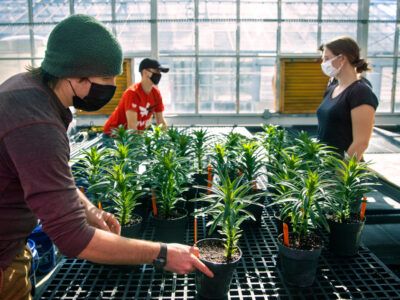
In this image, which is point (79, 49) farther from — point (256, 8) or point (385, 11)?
point (385, 11)

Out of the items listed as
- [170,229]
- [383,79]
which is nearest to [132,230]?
[170,229]

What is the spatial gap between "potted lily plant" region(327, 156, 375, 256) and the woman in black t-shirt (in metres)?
0.71

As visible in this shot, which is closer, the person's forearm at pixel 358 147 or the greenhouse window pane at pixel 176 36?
the person's forearm at pixel 358 147

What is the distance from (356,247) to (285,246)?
354 mm

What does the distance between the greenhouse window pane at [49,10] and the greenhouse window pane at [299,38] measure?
502cm

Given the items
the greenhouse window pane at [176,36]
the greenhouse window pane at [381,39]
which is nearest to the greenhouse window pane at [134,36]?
the greenhouse window pane at [176,36]

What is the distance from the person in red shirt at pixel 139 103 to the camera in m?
3.73

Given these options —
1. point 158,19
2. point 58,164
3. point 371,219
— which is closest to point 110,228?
point 58,164

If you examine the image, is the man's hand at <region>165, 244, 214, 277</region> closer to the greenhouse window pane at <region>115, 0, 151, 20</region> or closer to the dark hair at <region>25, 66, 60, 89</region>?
the dark hair at <region>25, 66, 60, 89</region>

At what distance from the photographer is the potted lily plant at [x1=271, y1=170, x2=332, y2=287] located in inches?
57.0

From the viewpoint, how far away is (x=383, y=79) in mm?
9375

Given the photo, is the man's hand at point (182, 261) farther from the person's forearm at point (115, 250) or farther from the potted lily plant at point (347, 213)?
the potted lily plant at point (347, 213)

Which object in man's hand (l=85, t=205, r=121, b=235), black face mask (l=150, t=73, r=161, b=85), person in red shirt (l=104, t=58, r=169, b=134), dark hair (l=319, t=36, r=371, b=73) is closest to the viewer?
man's hand (l=85, t=205, r=121, b=235)

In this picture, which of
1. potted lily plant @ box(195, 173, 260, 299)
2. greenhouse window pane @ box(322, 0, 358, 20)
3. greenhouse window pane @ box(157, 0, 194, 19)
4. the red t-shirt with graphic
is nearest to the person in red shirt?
the red t-shirt with graphic
